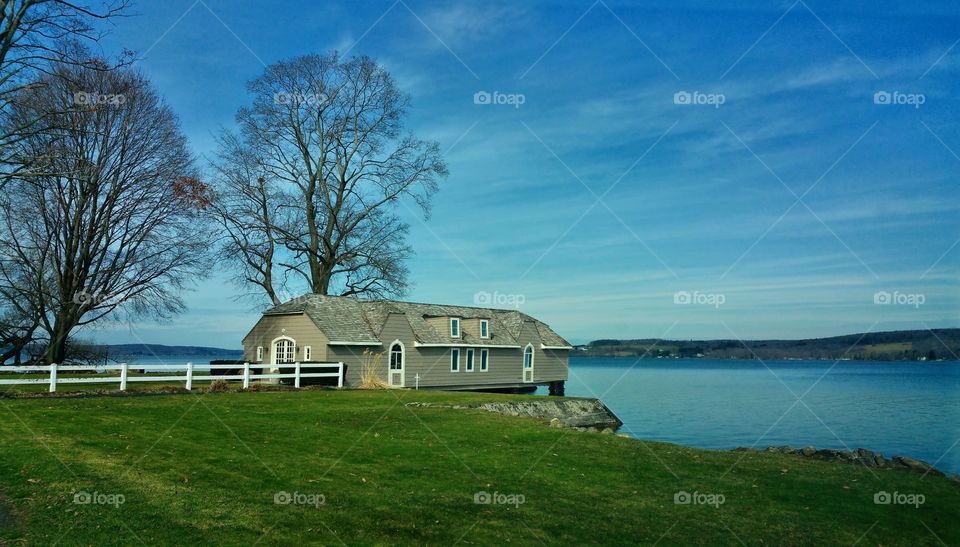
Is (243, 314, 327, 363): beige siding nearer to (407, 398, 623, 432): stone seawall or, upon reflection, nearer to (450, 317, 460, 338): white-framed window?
(450, 317, 460, 338): white-framed window

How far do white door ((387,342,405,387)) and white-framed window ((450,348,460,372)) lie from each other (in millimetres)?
4456

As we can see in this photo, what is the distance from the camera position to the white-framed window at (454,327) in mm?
43062

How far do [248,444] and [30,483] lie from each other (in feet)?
15.0

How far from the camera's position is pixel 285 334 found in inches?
1435

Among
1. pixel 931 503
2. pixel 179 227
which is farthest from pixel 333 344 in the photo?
pixel 931 503

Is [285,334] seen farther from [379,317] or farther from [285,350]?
[379,317]

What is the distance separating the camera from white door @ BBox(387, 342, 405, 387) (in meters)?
38.4

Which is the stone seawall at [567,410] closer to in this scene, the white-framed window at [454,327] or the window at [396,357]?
the window at [396,357]

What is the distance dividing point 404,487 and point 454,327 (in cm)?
3195

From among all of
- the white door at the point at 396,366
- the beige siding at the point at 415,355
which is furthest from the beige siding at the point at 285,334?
the white door at the point at 396,366

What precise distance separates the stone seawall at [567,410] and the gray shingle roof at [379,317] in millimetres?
9498

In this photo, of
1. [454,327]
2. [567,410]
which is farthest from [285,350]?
[567,410]

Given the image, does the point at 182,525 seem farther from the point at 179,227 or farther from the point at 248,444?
the point at 179,227

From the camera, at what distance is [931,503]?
38.1ft
